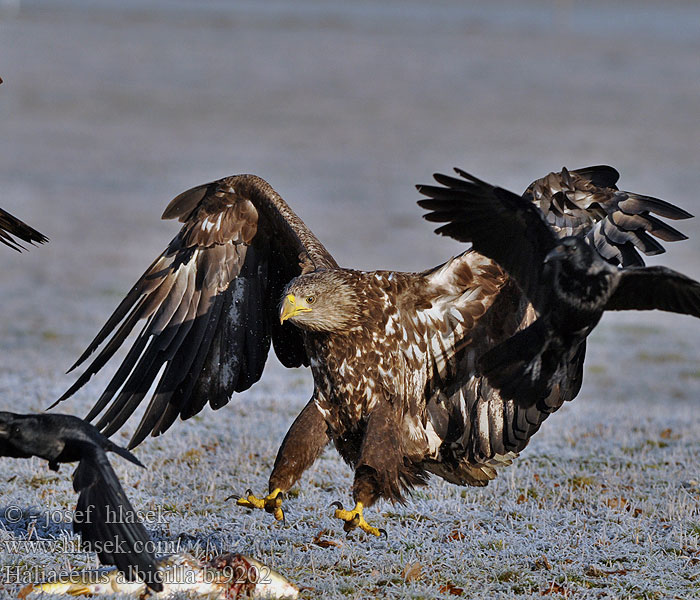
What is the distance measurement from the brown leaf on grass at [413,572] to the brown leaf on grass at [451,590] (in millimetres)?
159

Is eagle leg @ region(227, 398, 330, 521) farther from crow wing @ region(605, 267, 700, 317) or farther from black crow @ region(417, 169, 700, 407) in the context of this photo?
crow wing @ region(605, 267, 700, 317)

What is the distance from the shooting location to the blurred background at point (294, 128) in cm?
1888

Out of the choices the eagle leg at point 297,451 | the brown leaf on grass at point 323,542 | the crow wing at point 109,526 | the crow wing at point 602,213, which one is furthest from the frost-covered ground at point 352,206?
the crow wing at point 602,213

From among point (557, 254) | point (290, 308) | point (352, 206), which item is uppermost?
point (352, 206)

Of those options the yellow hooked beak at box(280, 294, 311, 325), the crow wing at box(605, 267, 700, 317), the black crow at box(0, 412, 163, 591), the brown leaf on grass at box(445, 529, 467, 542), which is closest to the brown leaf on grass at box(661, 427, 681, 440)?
the brown leaf on grass at box(445, 529, 467, 542)

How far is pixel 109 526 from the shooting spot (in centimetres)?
435

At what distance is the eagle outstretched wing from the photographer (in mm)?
6703

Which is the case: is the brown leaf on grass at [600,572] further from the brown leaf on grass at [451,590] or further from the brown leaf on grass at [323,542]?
the brown leaf on grass at [323,542]

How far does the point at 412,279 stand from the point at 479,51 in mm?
47684

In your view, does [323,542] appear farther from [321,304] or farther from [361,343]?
[321,304]

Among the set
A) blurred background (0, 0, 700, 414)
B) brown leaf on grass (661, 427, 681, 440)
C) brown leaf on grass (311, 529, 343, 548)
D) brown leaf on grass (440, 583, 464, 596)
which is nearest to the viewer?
brown leaf on grass (440, 583, 464, 596)

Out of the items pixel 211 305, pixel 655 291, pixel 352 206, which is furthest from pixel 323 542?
pixel 352 206

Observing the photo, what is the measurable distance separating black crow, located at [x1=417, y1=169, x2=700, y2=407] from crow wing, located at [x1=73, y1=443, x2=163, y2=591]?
6.93 feet

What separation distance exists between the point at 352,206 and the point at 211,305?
16786 millimetres
